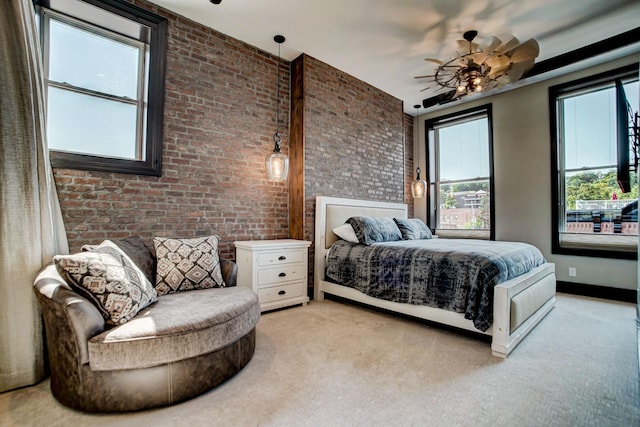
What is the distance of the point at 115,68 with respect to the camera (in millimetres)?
2871

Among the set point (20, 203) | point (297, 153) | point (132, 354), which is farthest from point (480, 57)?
point (20, 203)

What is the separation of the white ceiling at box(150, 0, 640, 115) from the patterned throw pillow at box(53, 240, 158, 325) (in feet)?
8.74

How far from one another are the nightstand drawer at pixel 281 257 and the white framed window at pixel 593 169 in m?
3.72

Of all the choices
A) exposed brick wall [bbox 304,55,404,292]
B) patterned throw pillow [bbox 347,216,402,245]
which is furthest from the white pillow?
exposed brick wall [bbox 304,55,404,292]

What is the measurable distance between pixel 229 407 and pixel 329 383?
60cm

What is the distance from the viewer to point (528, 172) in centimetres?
460

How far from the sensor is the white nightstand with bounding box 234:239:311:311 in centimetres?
320

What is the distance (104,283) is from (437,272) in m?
2.48

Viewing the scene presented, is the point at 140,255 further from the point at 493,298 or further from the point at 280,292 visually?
the point at 493,298

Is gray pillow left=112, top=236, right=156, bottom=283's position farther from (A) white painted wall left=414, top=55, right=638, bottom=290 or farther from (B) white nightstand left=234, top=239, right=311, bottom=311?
(A) white painted wall left=414, top=55, right=638, bottom=290

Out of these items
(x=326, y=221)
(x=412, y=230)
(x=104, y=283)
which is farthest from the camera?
(x=412, y=230)

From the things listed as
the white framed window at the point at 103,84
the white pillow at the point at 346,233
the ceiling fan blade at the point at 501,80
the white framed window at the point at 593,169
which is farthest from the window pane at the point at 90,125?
the white framed window at the point at 593,169

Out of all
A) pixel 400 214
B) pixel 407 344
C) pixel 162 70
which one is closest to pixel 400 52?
pixel 400 214

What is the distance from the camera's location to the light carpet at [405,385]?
154 centimetres
